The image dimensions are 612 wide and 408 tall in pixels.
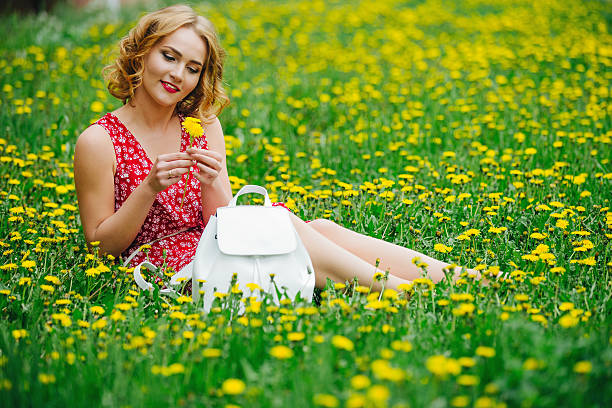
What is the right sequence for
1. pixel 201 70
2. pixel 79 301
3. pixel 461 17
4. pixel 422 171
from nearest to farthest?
pixel 79 301 → pixel 201 70 → pixel 422 171 → pixel 461 17

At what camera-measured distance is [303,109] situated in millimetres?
5527

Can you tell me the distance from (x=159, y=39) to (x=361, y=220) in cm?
139

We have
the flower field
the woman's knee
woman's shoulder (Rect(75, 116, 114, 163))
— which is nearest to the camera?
the flower field

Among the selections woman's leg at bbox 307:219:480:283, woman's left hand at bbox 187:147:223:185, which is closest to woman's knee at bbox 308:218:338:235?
woman's leg at bbox 307:219:480:283

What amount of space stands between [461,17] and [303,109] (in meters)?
5.02

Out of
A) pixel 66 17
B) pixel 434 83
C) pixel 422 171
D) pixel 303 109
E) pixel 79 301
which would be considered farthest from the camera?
pixel 66 17

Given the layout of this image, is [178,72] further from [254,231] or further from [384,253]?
[384,253]

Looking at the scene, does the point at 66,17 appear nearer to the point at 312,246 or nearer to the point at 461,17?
the point at 461,17

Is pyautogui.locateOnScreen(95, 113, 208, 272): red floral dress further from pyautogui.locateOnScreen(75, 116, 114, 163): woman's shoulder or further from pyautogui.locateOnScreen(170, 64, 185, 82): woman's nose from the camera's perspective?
pyautogui.locateOnScreen(170, 64, 185, 82): woman's nose

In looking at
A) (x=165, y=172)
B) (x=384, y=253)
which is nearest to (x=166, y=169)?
(x=165, y=172)

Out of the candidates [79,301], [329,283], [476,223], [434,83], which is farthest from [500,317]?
[434,83]

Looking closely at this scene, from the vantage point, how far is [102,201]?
8.89ft

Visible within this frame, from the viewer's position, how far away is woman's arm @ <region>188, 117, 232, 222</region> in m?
2.62

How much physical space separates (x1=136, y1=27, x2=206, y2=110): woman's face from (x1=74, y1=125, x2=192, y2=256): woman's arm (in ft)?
1.03
